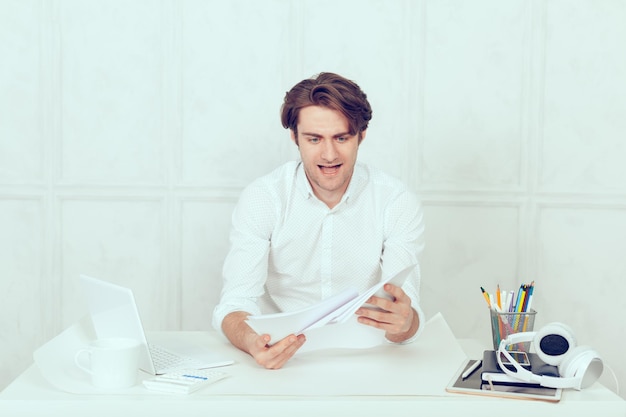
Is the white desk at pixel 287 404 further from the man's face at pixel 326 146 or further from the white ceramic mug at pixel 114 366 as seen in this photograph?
the man's face at pixel 326 146

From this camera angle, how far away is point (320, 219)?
2.18 m

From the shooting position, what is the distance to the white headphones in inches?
54.0

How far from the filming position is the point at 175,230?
2.86 metres

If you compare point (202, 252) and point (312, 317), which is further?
Answer: point (202, 252)

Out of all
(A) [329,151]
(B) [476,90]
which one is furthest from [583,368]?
(B) [476,90]

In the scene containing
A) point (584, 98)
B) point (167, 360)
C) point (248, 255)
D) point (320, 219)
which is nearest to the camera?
point (167, 360)

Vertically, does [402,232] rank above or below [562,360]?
above

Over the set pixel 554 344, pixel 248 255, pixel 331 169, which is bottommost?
pixel 554 344

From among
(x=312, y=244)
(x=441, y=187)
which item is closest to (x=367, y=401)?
(x=312, y=244)

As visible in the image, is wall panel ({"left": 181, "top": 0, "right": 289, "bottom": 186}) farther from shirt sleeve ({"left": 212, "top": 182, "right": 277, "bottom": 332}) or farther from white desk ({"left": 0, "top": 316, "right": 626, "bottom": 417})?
white desk ({"left": 0, "top": 316, "right": 626, "bottom": 417})

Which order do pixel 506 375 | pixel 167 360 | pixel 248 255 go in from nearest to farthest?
pixel 506 375 < pixel 167 360 < pixel 248 255

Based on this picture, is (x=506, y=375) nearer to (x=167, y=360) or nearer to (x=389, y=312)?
(x=389, y=312)

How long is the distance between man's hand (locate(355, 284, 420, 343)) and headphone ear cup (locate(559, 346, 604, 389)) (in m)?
0.36

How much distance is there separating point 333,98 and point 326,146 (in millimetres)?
132
